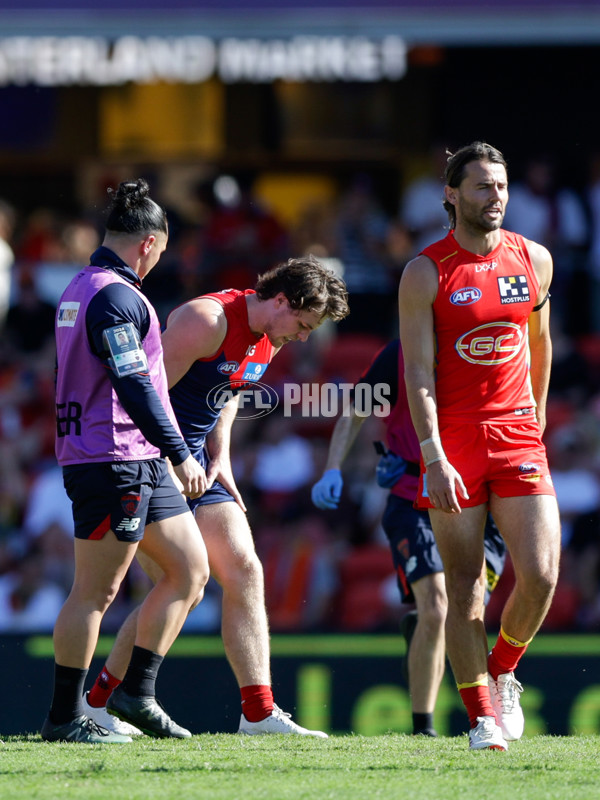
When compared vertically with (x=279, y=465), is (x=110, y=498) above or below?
below

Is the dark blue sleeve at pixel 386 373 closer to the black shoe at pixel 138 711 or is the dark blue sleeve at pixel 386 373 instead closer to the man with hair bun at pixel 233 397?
the man with hair bun at pixel 233 397

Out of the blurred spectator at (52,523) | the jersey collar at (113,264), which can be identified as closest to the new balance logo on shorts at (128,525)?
the jersey collar at (113,264)

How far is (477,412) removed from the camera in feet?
17.0

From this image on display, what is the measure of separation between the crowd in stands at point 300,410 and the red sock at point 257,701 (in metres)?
2.08

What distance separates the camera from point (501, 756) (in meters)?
4.95

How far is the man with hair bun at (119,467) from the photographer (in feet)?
16.8

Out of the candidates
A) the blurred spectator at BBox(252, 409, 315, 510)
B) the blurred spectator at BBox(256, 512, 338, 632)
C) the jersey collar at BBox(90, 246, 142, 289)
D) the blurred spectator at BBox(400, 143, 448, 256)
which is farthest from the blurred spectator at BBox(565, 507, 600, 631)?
the jersey collar at BBox(90, 246, 142, 289)

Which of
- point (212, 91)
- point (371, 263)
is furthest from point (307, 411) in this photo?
point (212, 91)

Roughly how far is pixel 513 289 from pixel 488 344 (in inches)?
9.5

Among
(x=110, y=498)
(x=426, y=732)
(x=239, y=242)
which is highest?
(x=239, y=242)

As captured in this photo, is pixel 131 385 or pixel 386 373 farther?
pixel 386 373

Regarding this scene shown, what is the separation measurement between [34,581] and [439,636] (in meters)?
4.40

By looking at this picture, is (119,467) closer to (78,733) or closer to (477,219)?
(78,733)

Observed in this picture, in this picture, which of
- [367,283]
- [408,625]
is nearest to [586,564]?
[408,625]
